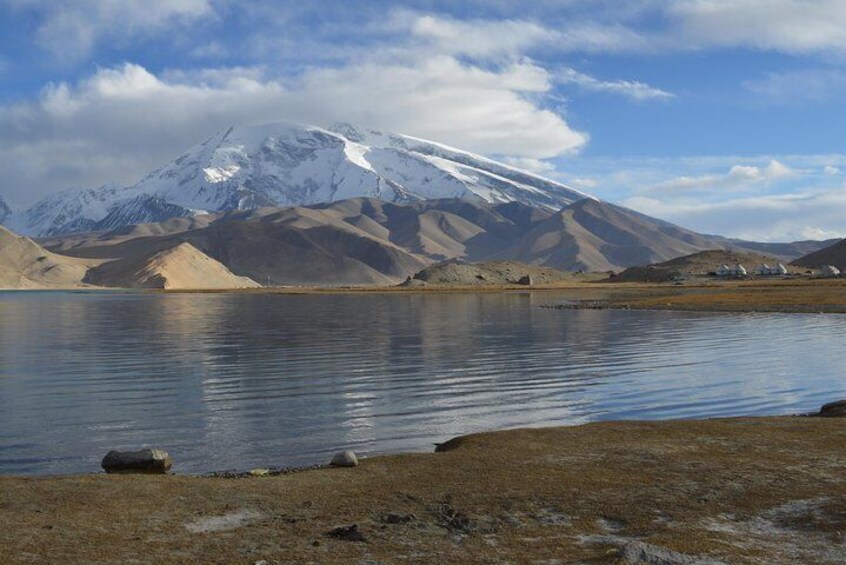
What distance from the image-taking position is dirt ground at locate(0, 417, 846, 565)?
561 inches

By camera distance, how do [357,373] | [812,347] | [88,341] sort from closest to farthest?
1. [357,373]
2. [812,347]
3. [88,341]

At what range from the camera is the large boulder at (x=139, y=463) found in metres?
22.4

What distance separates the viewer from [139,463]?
2242 cm

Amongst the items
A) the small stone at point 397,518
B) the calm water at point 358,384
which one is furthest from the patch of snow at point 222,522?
the calm water at point 358,384

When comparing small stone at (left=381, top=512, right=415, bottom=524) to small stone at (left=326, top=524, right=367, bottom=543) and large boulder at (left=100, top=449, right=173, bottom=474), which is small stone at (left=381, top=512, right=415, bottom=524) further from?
large boulder at (left=100, top=449, right=173, bottom=474)

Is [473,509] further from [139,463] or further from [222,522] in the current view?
[139,463]

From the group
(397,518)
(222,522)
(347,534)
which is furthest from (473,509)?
(222,522)

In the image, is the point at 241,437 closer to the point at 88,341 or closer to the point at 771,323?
the point at 88,341

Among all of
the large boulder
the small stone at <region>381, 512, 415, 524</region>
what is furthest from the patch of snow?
the large boulder

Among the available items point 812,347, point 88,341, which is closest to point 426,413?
point 812,347

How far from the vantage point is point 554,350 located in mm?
60812

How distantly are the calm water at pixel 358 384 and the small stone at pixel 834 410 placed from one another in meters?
3.50

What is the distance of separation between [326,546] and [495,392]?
2562 cm

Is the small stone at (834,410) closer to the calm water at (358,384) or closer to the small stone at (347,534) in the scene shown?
the calm water at (358,384)
